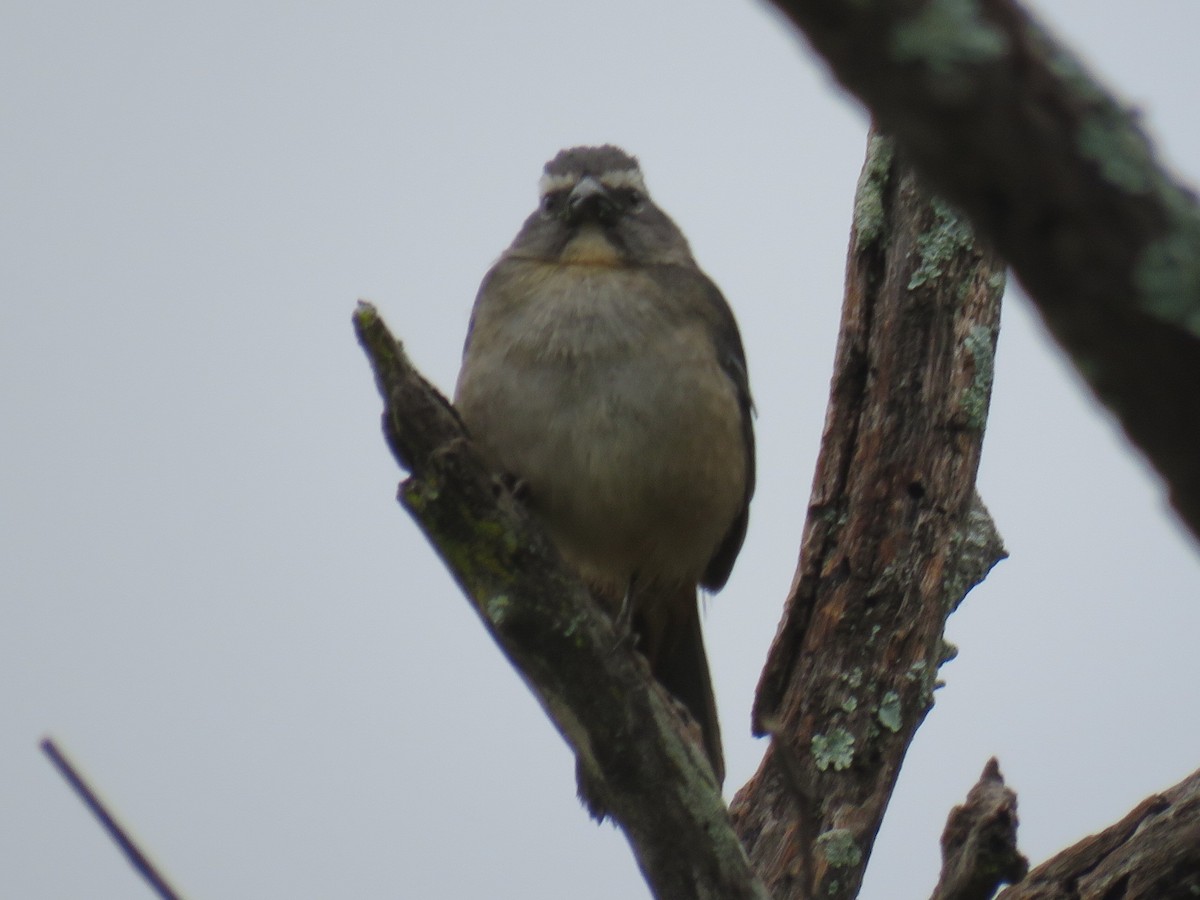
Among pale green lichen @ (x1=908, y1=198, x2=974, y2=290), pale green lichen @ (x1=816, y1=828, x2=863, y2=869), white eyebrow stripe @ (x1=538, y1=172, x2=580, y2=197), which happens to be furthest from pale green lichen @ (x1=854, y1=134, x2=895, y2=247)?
pale green lichen @ (x1=816, y1=828, x2=863, y2=869)

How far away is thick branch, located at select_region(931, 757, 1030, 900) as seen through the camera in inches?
154

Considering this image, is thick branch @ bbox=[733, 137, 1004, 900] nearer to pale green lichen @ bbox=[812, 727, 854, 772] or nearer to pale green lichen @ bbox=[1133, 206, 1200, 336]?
pale green lichen @ bbox=[812, 727, 854, 772]

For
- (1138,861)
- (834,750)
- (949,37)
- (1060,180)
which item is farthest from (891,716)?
(949,37)

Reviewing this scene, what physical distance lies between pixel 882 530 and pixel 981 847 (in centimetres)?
199

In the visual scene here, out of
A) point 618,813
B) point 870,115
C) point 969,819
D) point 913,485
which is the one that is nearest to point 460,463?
point 618,813

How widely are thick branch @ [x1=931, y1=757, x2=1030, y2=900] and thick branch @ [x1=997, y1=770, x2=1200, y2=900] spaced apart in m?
0.76

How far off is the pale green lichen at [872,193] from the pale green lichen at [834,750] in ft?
6.44

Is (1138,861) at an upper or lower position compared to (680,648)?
lower

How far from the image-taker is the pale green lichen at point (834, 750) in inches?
219

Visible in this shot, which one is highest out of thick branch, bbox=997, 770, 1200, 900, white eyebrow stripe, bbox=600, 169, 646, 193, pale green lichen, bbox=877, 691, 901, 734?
white eyebrow stripe, bbox=600, 169, 646, 193

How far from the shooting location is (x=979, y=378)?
5.80m

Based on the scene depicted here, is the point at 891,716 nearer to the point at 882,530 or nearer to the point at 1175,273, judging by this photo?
the point at 882,530

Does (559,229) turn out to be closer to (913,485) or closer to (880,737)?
(913,485)

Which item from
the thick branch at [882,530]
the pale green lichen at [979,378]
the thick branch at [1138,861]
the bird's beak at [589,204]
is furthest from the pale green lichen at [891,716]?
the bird's beak at [589,204]
